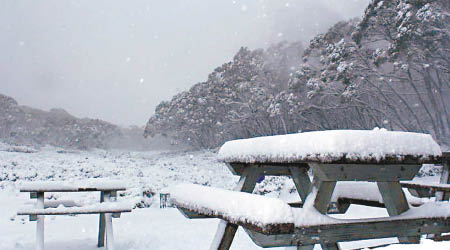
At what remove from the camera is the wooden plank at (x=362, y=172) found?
2.42 m

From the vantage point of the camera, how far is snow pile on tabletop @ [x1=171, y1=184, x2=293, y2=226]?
6.73 ft

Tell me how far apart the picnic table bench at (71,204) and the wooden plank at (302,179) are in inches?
87.3

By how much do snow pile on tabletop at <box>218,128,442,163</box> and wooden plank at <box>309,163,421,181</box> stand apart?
0.16 metres

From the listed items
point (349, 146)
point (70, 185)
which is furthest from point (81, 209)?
point (349, 146)

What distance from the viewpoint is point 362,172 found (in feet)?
8.22

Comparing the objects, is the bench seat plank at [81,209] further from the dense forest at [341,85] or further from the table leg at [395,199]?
the dense forest at [341,85]

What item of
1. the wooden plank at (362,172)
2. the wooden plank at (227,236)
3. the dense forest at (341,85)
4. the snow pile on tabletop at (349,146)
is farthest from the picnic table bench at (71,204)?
the dense forest at (341,85)

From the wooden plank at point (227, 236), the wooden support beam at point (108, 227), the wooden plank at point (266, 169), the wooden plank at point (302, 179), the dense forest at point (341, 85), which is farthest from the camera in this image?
the dense forest at point (341, 85)

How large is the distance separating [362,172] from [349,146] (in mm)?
350

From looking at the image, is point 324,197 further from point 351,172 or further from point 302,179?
point 302,179

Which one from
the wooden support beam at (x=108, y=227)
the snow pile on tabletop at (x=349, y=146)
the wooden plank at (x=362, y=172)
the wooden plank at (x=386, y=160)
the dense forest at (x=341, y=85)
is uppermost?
the dense forest at (x=341, y=85)

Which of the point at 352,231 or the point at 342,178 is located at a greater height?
the point at 342,178

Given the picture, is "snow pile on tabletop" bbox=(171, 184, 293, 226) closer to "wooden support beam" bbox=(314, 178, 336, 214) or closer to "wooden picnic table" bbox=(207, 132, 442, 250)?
"wooden picnic table" bbox=(207, 132, 442, 250)

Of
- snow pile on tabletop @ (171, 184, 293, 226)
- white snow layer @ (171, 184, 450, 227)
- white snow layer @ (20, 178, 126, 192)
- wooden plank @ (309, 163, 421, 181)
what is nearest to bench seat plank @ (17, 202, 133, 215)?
white snow layer @ (20, 178, 126, 192)
